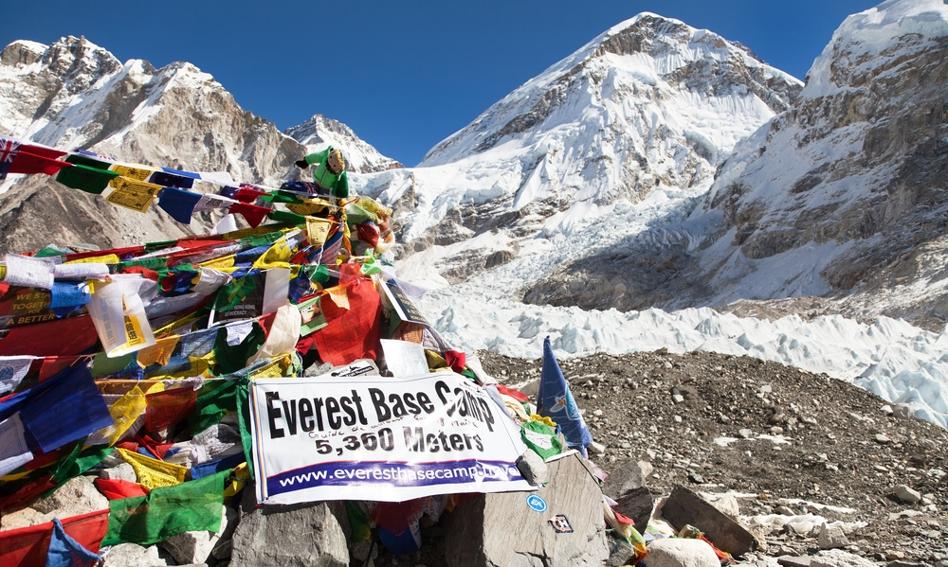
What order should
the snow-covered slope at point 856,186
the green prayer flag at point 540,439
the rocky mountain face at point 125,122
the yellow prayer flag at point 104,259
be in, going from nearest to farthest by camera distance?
the yellow prayer flag at point 104,259 → the green prayer flag at point 540,439 → the rocky mountain face at point 125,122 → the snow-covered slope at point 856,186

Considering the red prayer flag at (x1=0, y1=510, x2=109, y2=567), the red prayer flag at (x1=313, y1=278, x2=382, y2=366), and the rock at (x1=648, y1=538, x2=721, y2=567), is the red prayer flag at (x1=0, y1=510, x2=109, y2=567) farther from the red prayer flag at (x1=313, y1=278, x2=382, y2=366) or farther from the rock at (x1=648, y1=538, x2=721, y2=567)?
the rock at (x1=648, y1=538, x2=721, y2=567)

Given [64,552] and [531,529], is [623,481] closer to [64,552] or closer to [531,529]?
[531,529]

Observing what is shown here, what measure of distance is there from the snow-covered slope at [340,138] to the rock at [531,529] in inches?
6228

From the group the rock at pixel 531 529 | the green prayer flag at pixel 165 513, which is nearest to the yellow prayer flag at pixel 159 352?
the green prayer flag at pixel 165 513

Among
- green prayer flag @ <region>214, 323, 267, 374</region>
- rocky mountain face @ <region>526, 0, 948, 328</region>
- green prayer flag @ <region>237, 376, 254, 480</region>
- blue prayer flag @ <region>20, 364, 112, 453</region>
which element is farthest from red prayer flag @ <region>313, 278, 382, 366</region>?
rocky mountain face @ <region>526, 0, 948, 328</region>

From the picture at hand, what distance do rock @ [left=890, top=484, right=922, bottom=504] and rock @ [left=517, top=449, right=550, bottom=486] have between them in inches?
206

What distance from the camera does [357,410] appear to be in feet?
13.1

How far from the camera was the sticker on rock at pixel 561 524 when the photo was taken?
401 centimetres

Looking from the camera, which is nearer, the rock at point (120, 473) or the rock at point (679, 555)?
the rock at point (120, 473)

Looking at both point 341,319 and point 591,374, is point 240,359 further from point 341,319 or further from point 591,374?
point 591,374

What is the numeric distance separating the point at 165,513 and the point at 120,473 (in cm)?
46

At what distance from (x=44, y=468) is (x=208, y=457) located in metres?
0.83

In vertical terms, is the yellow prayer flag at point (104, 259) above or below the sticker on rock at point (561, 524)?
above

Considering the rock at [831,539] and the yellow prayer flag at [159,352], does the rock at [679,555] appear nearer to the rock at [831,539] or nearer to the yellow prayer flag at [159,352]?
the rock at [831,539]
